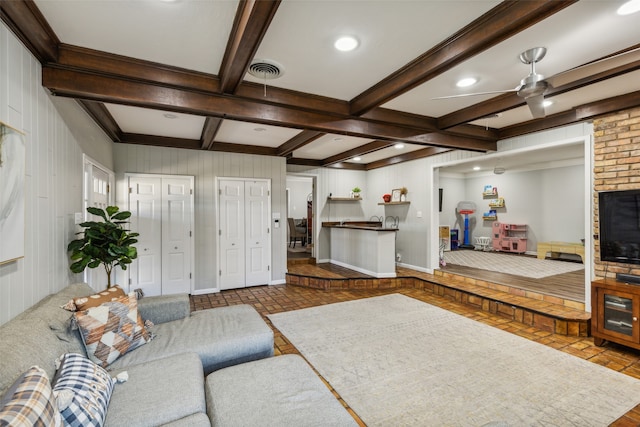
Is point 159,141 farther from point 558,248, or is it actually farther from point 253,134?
point 558,248

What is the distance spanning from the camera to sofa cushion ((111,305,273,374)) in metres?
1.90

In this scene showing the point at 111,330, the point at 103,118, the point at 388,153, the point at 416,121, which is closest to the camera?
the point at 111,330

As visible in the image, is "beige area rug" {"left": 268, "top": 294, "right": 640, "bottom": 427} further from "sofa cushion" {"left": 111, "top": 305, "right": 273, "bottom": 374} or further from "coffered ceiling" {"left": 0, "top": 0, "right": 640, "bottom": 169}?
"coffered ceiling" {"left": 0, "top": 0, "right": 640, "bottom": 169}

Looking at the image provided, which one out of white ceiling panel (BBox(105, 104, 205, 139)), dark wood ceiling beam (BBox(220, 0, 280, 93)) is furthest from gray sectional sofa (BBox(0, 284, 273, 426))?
white ceiling panel (BBox(105, 104, 205, 139))

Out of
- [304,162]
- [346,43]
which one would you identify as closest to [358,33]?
[346,43]

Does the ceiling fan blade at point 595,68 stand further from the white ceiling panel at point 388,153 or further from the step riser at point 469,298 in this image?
the white ceiling panel at point 388,153

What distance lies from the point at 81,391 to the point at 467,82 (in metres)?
3.27

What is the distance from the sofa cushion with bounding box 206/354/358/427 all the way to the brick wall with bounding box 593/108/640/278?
3.48 metres

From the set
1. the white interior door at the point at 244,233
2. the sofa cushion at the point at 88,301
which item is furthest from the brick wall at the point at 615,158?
the sofa cushion at the point at 88,301

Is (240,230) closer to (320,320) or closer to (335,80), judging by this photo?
(320,320)

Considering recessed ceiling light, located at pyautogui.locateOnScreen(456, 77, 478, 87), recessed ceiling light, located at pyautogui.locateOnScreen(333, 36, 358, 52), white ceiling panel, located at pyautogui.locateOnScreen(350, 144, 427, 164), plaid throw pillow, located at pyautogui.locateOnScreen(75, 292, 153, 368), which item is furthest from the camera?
white ceiling panel, located at pyautogui.locateOnScreen(350, 144, 427, 164)

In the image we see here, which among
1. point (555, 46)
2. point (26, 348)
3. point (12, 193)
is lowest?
point (26, 348)

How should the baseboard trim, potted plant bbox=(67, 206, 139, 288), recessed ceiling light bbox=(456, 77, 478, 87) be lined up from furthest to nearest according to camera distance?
the baseboard trim < recessed ceiling light bbox=(456, 77, 478, 87) < potted plant bbox=(67, 206, 139, 288)

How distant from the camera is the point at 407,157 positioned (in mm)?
5836
